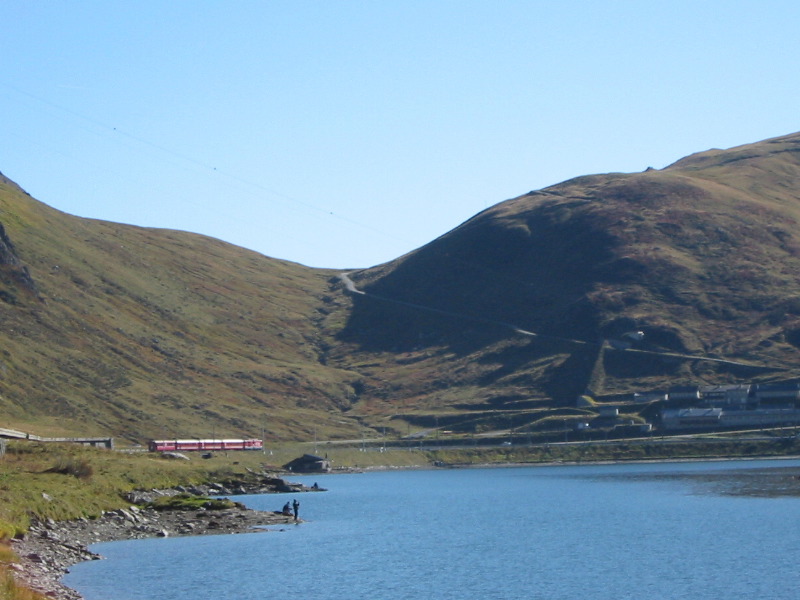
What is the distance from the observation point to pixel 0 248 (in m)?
178

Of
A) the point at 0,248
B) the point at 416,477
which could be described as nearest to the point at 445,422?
the point at 416,477

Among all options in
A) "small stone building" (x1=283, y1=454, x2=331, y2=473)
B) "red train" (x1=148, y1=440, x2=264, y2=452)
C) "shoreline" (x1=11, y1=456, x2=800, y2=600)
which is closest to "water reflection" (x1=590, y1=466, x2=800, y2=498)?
"small stone building" (x1=283, y1=454, x2=331, y2=473)

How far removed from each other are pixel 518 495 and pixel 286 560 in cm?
5186

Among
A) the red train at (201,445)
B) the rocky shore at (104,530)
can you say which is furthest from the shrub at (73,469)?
the red train at (201,445)

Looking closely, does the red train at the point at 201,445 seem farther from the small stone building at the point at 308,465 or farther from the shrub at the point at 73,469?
the shrub at the point at 73,469

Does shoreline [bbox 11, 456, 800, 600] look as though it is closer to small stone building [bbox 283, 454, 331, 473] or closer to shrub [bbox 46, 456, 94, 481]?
shrub [bbox 46, 456, 94, 481]

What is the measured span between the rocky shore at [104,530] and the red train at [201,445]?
4889 cm

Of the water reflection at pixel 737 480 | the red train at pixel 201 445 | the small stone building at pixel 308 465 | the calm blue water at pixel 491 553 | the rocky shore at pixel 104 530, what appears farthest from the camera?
the small stone building at pixel 308 465

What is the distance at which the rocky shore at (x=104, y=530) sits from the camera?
4091 centimetres

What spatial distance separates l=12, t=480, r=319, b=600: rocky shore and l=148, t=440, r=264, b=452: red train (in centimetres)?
4889

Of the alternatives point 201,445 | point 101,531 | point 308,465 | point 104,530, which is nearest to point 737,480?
point 308,465

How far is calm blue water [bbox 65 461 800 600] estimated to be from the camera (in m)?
44.3

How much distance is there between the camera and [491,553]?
57.1m

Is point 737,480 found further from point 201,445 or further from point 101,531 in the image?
point 101,531
